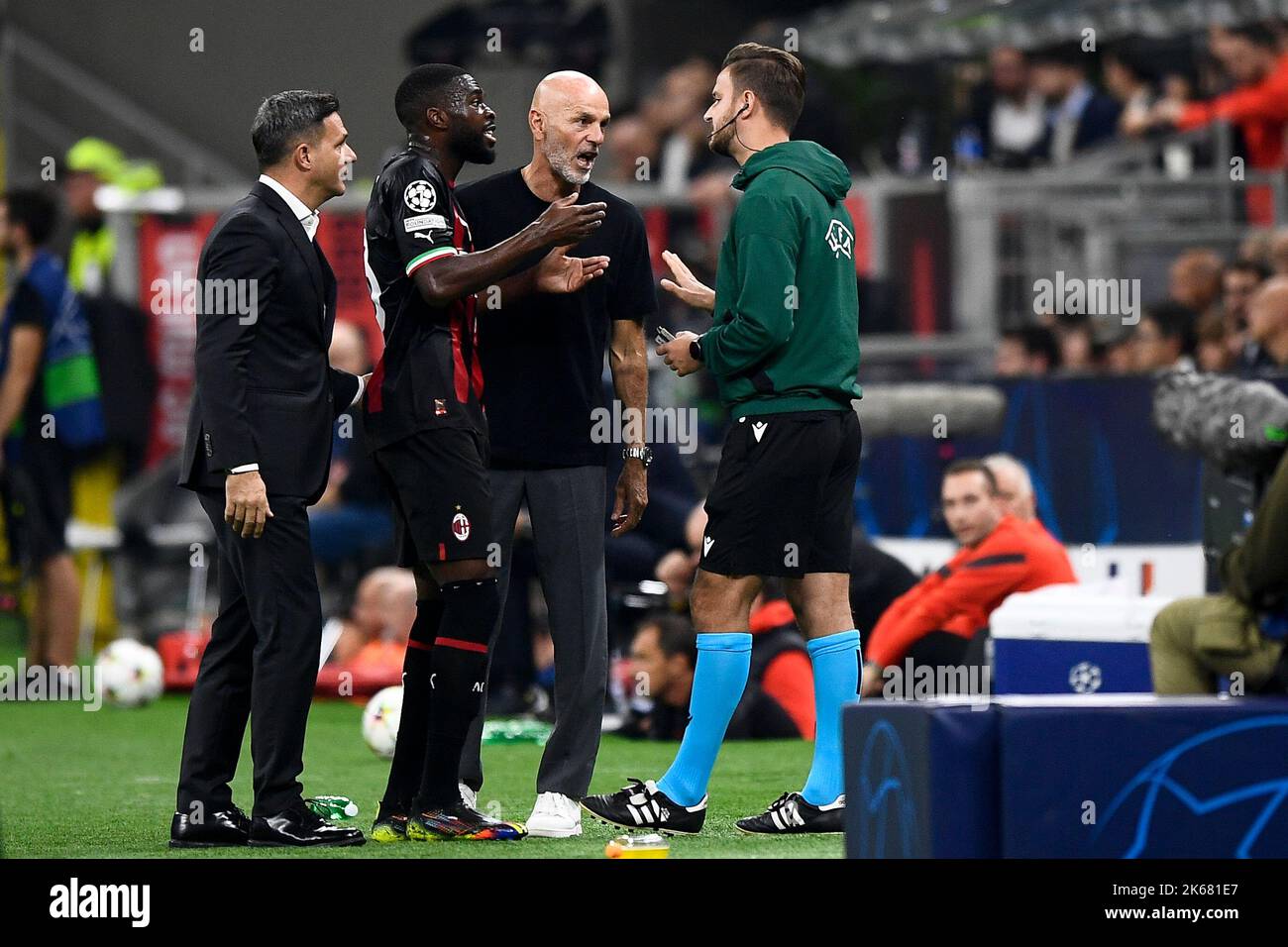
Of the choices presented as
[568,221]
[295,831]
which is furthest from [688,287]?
[295,831]

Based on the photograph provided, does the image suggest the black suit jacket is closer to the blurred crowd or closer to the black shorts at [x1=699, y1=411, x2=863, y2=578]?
the black shorts at [x1=699, y1=411, x2=863, y2=578]

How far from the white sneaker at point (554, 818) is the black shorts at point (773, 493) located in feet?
2.54

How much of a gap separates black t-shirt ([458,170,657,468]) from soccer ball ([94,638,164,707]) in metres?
5.27

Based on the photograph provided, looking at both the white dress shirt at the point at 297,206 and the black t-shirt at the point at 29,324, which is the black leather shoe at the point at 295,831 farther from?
the black t-shirt at the point at 29,324

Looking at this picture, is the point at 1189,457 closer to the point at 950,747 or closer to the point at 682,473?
the point at 682,473

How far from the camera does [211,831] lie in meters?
5.77

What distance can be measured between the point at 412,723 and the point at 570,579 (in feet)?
2.12

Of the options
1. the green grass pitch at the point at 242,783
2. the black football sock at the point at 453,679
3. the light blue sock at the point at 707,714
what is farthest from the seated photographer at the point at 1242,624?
the black football sock at the point at 453,679

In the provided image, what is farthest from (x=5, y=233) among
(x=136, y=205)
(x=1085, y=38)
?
(x=1085, y=38)

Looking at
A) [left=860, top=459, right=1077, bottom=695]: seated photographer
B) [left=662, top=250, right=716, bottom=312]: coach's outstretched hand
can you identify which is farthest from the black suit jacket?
[left=860, top=459, right=1077, bottom=695]: seated photographer

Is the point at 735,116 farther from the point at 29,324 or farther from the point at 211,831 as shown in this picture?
the point at 29,324

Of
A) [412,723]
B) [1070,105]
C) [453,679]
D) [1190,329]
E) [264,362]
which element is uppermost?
[1070,105]

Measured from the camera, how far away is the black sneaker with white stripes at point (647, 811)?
5.89 m
